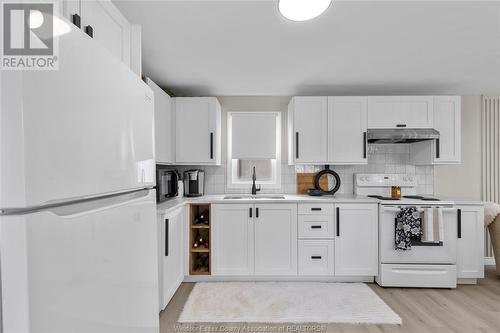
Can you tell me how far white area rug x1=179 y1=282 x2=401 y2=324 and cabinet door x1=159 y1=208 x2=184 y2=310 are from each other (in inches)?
8.7

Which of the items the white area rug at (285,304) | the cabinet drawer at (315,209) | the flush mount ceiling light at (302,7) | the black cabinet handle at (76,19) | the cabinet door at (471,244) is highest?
the flush mount ceiling light at (302,7)

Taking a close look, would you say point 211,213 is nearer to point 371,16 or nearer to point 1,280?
point 371,16

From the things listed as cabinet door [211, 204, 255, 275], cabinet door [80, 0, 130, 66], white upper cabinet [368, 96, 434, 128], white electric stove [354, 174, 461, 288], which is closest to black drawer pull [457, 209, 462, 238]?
white electric stove [354, 174, 461, 288]

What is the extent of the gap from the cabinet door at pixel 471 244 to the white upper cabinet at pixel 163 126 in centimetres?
335

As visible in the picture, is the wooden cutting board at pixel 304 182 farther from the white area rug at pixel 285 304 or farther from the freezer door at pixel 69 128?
the freezer door at pixel 69 128

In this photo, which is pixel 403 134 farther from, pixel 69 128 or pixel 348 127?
pixel 69 128

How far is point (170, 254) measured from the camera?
2.54 metres

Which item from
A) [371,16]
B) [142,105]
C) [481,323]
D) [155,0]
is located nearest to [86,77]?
[142,105]

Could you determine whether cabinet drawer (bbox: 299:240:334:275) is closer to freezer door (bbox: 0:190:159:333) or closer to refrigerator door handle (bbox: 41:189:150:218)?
freezer door (bbox: 0:190:159:333)

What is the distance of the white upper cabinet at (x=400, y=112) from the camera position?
3.22m

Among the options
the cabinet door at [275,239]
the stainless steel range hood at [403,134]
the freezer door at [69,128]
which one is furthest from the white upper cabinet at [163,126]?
the stainless steel range hood at [403,134]

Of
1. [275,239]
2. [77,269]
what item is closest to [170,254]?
[275,239]

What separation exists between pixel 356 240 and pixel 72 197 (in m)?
3.00

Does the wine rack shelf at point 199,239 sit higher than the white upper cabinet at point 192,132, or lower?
lower
